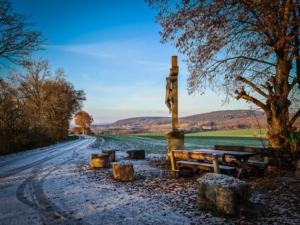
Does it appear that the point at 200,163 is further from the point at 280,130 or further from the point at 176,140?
the point at 280,130

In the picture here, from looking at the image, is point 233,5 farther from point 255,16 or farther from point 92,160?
point 92,160

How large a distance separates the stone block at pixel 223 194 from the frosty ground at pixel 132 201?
166mm

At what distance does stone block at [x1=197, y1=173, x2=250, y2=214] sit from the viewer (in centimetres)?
409

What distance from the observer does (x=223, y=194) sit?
4.13m

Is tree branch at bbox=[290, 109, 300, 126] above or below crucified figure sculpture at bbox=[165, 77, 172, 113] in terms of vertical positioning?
below

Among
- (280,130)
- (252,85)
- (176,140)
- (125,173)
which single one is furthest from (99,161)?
(280,130)

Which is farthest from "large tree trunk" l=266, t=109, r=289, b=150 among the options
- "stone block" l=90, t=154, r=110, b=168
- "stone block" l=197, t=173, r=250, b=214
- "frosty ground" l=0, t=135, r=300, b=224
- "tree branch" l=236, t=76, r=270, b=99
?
"stone block" l=90, t=154, r=110, b=168

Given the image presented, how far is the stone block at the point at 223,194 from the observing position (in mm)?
4094

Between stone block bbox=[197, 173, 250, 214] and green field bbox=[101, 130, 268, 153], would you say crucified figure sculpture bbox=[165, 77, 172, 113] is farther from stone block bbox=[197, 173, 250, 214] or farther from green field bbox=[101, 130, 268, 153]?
stone block bbox=[197, 173, 250, 214]

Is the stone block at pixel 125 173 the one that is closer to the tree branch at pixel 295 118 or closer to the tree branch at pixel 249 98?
the tree branch at pixel 249 98

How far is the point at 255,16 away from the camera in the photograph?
8094mm

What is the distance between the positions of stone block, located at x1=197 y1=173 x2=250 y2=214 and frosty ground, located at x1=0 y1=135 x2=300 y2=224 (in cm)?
17

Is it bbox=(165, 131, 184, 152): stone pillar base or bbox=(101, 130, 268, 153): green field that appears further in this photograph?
bbox=(101, 130, 268, 153): green field

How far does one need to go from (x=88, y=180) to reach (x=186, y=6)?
7166 mm
